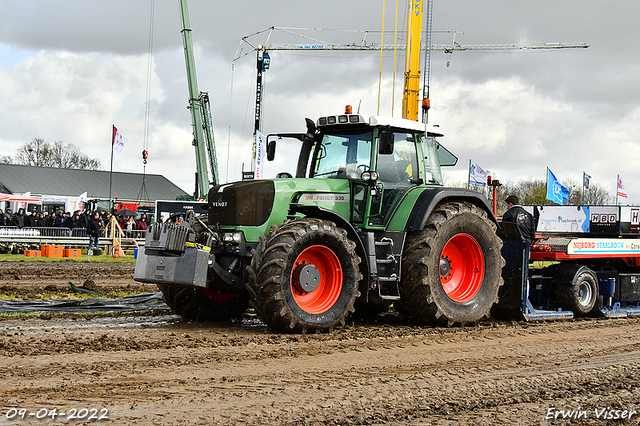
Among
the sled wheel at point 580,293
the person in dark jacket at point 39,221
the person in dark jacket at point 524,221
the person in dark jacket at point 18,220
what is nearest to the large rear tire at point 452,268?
the person in dark jacket at point 524,221

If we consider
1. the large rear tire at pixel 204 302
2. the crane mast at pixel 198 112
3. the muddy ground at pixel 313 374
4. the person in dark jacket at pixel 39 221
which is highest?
the crane mast at pixel 198 112

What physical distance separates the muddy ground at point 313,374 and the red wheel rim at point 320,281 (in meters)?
0.44

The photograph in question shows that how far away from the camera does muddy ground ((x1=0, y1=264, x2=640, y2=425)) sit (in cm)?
455

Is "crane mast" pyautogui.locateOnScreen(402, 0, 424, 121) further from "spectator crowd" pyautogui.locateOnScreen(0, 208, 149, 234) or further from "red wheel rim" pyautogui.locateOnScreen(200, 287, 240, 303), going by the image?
"red wheel rim" pyautogui.locateOnScreen(200, 287, 240, 303)

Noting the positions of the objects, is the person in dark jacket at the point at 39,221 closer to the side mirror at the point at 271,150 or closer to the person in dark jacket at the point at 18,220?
the person in dark jacket at the point at 18,220

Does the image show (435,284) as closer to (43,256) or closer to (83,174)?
(43,256)

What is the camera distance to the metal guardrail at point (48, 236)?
23531 mm

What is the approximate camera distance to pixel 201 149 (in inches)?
1166

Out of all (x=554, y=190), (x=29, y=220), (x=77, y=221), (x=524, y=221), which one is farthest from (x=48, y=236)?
(x=524, y=221)

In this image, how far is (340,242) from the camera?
7660 millimetres

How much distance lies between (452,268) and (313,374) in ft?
12.9

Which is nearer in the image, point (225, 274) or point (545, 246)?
point (225, 274)

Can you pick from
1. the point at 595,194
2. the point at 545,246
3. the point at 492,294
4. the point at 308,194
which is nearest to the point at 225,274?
the point at 308,194

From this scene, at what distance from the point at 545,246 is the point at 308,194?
4.17m
